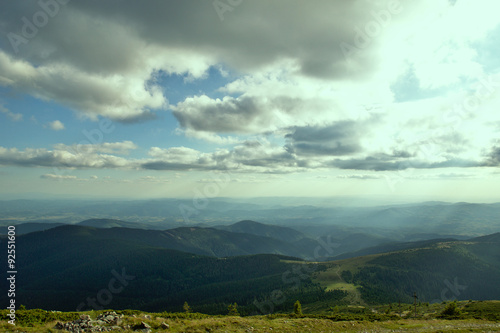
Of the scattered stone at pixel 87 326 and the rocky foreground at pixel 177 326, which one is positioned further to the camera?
the rocky foreground at pixel 177 326

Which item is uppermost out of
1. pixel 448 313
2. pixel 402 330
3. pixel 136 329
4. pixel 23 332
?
pixel 23 332

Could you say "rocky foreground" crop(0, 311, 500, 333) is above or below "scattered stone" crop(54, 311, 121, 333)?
below

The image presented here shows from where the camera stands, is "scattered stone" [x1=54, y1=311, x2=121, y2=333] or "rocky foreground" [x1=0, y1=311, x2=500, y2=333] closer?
"scattered stone" [x1=54, y1=311, x2=121, y2=333]

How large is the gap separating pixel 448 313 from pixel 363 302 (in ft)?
446

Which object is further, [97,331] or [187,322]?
[187,322]

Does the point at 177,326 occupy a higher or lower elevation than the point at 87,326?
lower

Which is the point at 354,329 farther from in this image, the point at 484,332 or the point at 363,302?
the point at 363,302

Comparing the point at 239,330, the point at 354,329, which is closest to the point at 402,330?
the point at 354,329

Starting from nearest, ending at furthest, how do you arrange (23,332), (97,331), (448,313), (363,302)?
(23,332)
(97,331)
(448,313)
(363,302)

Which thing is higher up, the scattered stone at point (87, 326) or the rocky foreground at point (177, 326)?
the scattered stone at point (87, 326)

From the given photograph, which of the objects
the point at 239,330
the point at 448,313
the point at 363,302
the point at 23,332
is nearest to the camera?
the point at 23,332

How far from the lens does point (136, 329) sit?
32.2 meters

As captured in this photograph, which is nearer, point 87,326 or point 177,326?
point 87,326

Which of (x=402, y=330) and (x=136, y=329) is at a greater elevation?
(x=136, y=329)
